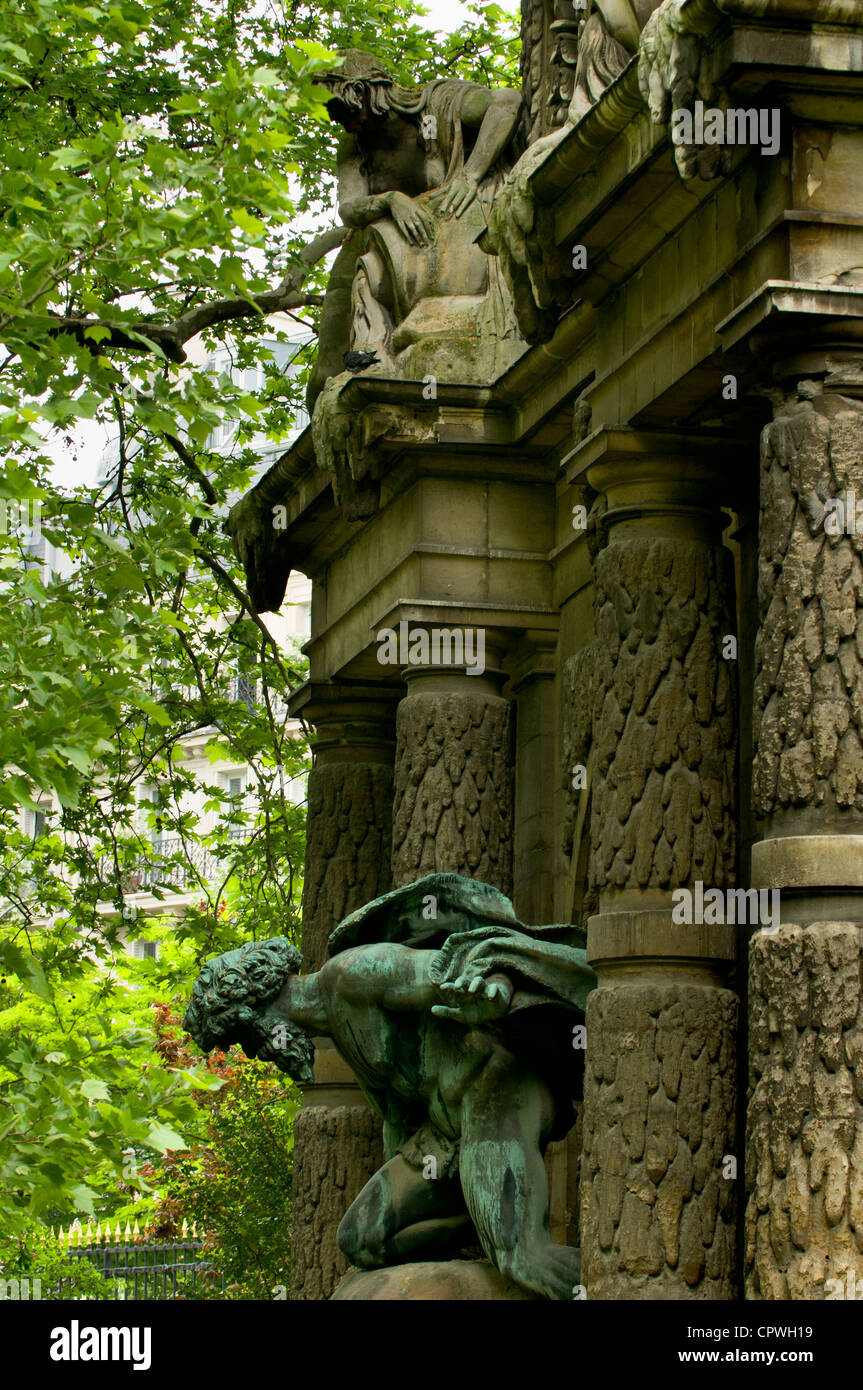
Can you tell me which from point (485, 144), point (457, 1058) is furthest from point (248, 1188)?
point (457, 1058)

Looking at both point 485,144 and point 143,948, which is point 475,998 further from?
point 143,948

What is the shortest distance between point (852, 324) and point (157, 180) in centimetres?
340

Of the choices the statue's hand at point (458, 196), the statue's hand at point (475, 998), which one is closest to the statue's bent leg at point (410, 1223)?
the statue's hand at point (475, 998)

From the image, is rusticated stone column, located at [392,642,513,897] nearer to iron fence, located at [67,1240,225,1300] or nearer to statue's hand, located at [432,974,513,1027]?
statue's hand, located at [432,974,513,1027]

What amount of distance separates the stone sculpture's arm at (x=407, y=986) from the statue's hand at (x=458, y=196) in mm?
4473

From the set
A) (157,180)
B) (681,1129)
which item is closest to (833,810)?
(681,1129)

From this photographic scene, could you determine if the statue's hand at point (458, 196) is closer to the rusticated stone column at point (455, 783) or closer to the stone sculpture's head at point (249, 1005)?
the rusticated stone column at point (455, 783)

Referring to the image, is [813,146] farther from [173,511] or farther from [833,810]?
[173,511]

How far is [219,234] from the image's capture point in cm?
976

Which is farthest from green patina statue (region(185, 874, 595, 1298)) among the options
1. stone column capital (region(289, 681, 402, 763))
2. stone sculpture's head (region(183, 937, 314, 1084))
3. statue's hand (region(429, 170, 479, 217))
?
statue's hand (region(429, 170, 479, 217))

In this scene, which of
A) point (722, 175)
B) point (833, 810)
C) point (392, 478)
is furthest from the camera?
point (392, 478)

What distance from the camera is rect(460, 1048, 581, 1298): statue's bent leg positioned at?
9281 millimetres

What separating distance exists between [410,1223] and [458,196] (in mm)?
5569

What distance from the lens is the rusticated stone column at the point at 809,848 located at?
7.36 meters
